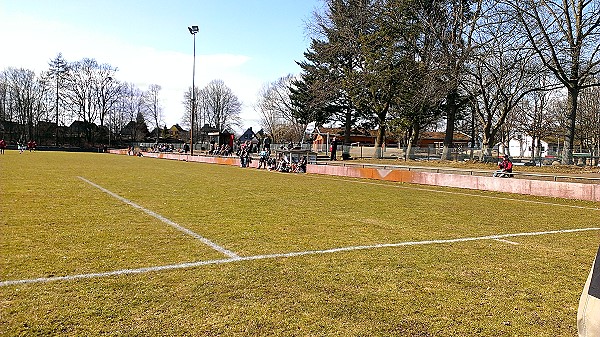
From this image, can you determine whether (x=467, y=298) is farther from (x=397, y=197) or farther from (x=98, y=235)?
(x=397, y=197)

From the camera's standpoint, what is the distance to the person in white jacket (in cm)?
183

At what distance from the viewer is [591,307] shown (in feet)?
6.12

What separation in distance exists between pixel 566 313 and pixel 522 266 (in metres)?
1.87

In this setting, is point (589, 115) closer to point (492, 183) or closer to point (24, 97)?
point (492, 183)

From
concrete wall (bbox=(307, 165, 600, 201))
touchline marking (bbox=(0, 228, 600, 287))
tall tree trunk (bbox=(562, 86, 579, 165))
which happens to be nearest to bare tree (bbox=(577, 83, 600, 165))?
tall tree trunk (bbox=(562, 86, 579, 165))

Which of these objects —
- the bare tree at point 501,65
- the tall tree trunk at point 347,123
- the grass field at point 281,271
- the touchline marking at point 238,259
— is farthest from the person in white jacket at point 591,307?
the tall tree trunk at point 347,123

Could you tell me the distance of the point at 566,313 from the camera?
174 inches

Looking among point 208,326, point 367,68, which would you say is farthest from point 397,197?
point 367,68

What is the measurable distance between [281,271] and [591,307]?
406 cm

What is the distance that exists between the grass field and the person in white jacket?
6.76 feet

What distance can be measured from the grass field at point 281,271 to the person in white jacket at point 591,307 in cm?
206

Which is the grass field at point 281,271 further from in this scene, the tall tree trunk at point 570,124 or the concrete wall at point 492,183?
the tall tree trunk at point 570,124

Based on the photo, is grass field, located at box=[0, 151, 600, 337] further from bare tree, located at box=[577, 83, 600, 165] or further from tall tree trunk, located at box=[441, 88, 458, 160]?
bare tree, located at box=[577, 83, 600, 165]

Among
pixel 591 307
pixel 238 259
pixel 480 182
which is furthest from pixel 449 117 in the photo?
pixel 591 307
